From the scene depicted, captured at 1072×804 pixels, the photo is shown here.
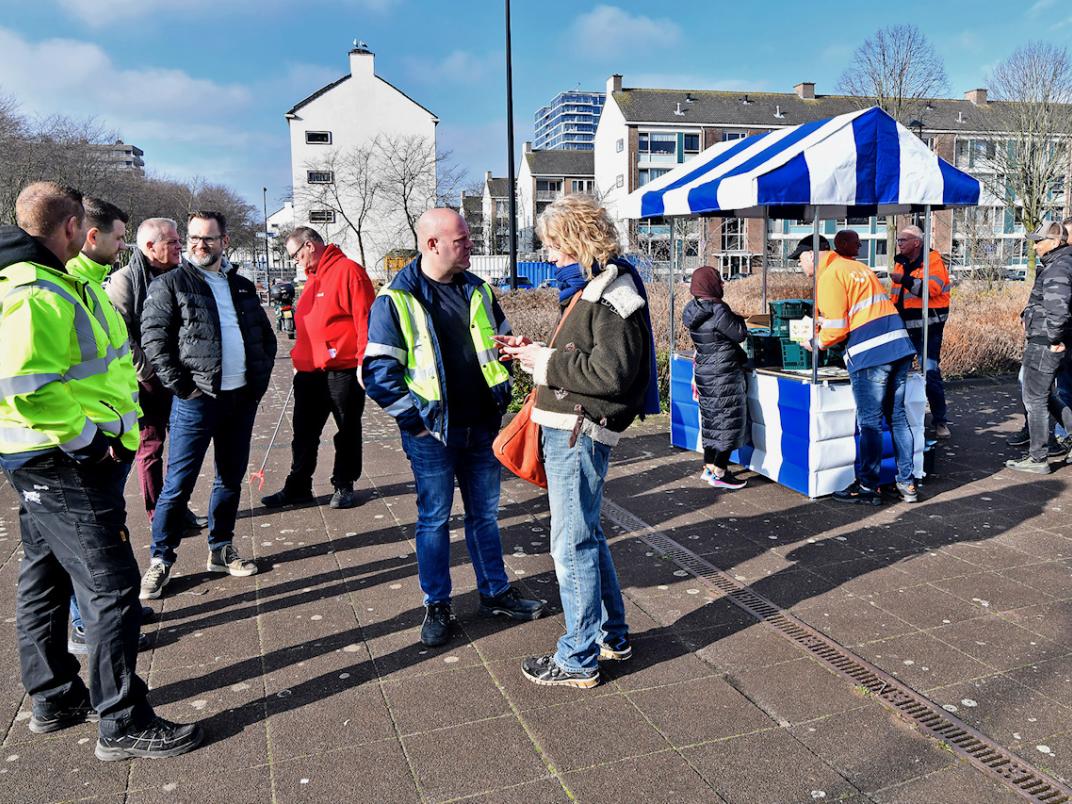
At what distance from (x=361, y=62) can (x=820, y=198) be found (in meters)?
51.3

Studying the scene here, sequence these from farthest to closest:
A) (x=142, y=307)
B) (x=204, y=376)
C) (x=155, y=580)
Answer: (x=142, y=307)
(x=204, y=376)
(x=155, y=580)

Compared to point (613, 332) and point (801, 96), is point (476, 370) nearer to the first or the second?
point (613, 332)

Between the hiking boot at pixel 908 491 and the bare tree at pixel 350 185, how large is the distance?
42.3m

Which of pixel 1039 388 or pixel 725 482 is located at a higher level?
pixel 1039 388

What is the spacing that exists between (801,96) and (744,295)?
52.5m

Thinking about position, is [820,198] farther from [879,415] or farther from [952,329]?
[952,329]

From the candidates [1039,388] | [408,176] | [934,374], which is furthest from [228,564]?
[408,176]

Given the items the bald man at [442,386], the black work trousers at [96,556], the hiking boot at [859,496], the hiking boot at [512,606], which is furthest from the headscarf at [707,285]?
the black work trousers at [96,556]

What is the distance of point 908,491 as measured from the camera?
584 cm

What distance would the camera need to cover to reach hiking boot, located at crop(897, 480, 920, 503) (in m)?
5.82

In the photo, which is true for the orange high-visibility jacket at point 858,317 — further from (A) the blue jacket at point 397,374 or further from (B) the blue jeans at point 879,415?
(A) the blue jacket at point 397,374

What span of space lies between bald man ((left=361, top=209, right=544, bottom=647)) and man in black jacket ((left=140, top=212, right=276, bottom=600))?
1.33 m

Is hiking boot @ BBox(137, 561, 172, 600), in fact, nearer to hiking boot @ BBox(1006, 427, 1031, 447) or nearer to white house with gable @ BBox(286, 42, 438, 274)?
hiking boot @ BBox(1006, 427, 1031, 447)

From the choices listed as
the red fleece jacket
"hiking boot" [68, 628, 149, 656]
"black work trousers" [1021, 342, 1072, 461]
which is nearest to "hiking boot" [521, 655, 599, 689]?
"hiking boot" [68, 628, 149, 656]
